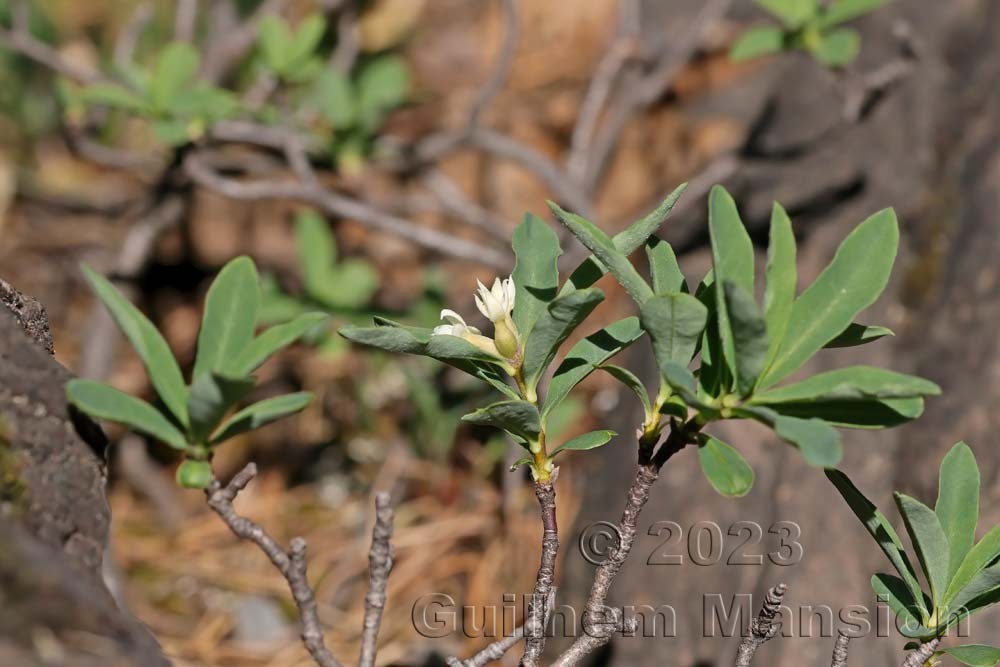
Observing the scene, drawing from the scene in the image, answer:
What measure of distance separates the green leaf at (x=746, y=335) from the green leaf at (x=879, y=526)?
146 mm

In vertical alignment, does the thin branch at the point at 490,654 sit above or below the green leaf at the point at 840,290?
below

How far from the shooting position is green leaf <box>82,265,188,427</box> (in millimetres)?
831

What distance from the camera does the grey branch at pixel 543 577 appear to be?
3.00 feet

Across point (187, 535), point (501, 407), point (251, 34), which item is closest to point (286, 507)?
point (187, 535)

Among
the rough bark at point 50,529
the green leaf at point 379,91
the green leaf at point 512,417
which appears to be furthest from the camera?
the green leaf at point 379,91

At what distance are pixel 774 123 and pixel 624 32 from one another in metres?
0.51

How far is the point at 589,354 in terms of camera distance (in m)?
0.90

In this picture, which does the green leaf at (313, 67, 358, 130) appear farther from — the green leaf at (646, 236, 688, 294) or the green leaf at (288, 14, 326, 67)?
the green leaf at (646, 236, 688, 294)

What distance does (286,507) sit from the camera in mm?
2574

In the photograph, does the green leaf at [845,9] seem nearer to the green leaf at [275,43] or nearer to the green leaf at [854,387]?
the green leaf at [275,43]

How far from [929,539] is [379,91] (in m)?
1.84

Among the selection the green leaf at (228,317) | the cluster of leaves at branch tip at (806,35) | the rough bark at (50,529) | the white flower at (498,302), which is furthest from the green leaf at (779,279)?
the cluster of leaves at branch tip at (806,35)

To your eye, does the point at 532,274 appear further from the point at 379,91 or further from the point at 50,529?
the point at 379,91

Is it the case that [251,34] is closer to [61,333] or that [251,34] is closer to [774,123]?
[61,333]
